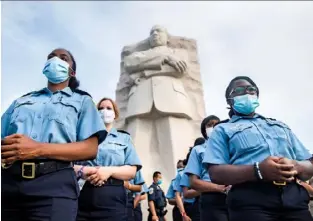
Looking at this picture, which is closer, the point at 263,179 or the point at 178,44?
the point at 263,179

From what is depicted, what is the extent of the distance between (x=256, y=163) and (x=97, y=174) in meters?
1.25

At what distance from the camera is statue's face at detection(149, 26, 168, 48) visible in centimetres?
1097

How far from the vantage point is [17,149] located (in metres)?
2.17

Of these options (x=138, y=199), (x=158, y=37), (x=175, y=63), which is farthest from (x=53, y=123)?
(x=158, y=37)

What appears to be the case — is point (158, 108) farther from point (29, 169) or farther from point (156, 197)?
point (29, 169)

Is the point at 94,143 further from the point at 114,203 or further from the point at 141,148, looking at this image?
the point at 141,148

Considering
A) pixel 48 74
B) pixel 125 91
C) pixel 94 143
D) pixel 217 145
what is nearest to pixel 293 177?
pixel 217 145

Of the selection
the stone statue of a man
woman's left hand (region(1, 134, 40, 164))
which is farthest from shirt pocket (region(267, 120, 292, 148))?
the stone statue of a man

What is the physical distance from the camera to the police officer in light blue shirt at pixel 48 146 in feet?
7.29

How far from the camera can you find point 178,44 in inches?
452

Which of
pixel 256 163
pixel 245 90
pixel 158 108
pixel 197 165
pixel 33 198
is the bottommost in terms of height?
pixel 33 198

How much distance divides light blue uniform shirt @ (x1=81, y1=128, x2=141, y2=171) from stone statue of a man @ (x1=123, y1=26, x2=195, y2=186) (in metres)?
6.13

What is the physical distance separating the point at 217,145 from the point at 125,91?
862cm

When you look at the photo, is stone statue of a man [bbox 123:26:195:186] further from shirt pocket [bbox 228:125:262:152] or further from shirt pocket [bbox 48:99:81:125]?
shirt pocket [bbox 48:99:81:125]
